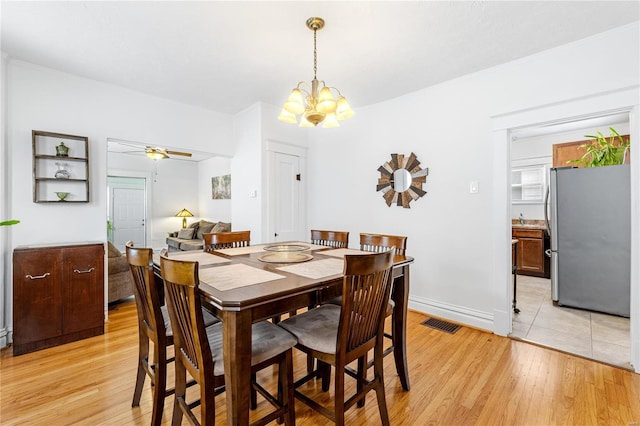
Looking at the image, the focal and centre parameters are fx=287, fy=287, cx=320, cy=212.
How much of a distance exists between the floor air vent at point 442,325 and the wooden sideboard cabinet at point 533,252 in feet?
9.16

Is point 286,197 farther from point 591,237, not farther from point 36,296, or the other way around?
point 591,237

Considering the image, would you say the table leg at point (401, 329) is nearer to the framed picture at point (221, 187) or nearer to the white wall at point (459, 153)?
the white wall at point (459, 153)

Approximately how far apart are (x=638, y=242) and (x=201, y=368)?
3.03m

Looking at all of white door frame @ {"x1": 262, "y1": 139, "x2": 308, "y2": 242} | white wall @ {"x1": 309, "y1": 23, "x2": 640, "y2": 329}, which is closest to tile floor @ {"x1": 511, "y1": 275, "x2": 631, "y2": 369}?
white wall @ {"x1": 309, "y1": 23, "x2": 640, "y2": 329}

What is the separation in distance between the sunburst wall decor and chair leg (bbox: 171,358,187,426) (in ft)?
9.07

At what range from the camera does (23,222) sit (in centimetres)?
269

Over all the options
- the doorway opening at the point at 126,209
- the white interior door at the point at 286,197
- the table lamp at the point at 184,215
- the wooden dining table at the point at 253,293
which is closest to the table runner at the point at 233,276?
the wooden dining table at the point at 253,293

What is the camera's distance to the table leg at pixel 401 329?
6.23ft

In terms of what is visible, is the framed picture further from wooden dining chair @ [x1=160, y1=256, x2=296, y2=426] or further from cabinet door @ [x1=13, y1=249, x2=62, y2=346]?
wooden dining chair @ [x1=160, y1=256, x2=296, y2=426]

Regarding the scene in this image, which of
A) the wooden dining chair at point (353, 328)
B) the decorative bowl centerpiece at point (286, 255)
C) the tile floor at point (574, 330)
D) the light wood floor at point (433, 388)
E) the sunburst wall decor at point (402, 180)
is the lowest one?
the light wood floor at point (433, 388)

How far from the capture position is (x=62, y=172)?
9.36 ft

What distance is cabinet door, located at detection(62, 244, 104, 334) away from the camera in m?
2.59

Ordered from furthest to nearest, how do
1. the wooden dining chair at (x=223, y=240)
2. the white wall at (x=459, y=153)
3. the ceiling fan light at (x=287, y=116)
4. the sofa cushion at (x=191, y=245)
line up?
the sofa cushion at (x=191, y=245) → the wooden dining chair at (x=223, y=240) → the white wall at (x=459, y=153) → the ceiling fan light at (x=287, y=116)

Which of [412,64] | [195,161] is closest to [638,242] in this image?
[412,64]
